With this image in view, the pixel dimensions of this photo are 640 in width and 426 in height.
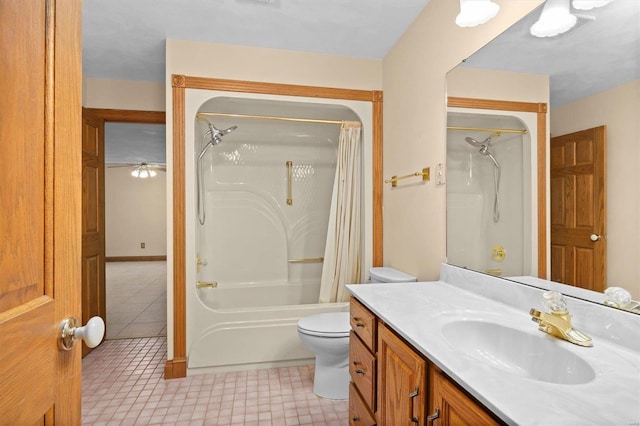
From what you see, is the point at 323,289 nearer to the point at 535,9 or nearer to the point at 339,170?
the point at 339,170

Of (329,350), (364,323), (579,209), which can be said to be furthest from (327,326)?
(579,209)

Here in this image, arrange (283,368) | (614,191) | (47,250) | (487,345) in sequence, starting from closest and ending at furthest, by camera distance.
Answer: (47,250) < (614,191) < (487,345) < (283,368)

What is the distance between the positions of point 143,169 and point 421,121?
7.32m

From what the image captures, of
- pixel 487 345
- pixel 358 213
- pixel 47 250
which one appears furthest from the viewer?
pixel 358 213

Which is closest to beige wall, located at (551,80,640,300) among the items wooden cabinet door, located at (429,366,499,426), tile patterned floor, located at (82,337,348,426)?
wooden cabinet door, located at (429,366,499,426)

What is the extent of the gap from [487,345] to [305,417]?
123 centimetres

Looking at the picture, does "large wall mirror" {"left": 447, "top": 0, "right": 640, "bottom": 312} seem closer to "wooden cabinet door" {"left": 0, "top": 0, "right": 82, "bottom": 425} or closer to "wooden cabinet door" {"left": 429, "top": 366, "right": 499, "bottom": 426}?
"wooden cabinet door" {"left": 429, "top": 366, "right": 499, "bottom": 426}

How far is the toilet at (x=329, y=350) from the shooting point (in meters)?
2.02

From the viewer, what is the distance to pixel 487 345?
1.16 metres

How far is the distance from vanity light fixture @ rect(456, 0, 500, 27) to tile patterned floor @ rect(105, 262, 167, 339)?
11.3 ft

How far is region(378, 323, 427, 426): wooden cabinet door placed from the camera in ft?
3.19

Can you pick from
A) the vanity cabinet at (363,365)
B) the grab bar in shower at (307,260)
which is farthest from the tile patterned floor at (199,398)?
the grab bar in shower at (307,260)

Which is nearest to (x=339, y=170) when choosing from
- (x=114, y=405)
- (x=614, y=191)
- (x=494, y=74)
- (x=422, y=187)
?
(x=422, y=187)

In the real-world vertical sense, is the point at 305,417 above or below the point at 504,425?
below
